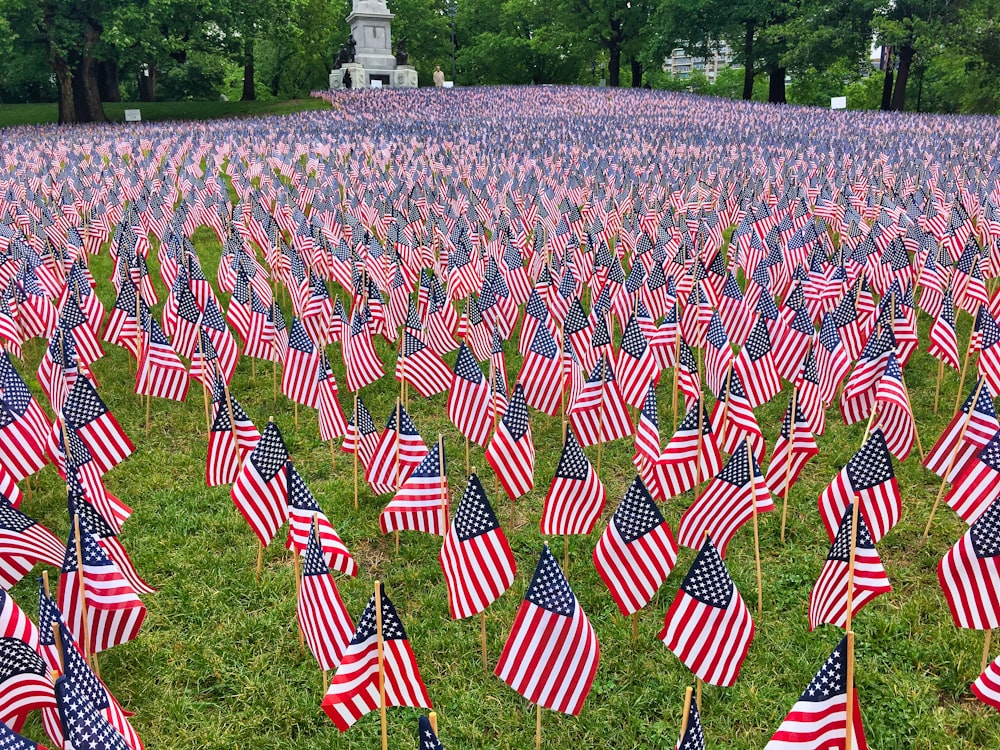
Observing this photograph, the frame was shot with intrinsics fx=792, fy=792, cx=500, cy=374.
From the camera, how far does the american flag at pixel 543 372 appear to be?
23.9 feet

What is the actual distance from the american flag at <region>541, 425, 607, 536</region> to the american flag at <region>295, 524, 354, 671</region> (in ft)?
5.56

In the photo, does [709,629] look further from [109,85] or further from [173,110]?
[109,85]

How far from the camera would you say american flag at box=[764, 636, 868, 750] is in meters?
2.80

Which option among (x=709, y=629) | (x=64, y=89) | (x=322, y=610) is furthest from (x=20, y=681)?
(x=64, y=89)

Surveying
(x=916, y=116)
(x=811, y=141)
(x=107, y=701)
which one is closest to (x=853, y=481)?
(x=107, y=701)

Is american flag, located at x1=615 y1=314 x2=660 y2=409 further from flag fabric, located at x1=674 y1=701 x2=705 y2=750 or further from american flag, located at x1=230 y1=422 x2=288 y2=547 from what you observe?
flag fabric, located at x1=674 y1=701 x2=705 y2=750

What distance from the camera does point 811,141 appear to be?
23531mm

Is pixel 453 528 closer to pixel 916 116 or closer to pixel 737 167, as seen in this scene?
pixel 737 167

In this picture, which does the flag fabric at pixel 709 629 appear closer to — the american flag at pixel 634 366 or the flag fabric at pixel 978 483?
the flag fabric at pixel 978 483

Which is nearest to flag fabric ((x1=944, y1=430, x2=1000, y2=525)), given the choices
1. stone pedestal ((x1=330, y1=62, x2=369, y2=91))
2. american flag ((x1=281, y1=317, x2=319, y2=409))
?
american flag ((x1=281, y1=317, x2=319, y2=409))

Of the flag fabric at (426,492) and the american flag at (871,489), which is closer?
the american flag at (871,489)

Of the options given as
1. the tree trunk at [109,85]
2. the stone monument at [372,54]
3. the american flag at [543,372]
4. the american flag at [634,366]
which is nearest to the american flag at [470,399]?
the american flag at [543,372]

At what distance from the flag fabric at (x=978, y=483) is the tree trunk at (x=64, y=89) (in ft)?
130

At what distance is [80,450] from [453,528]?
2921mm
